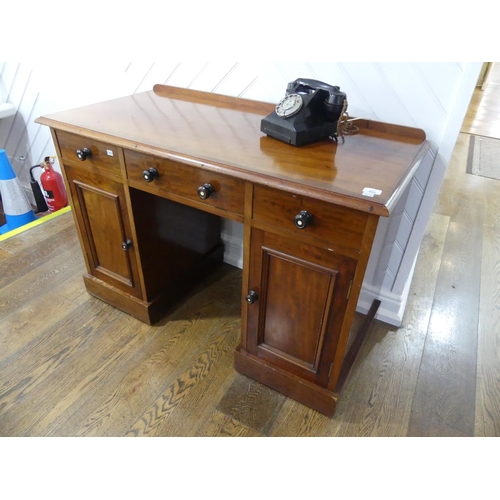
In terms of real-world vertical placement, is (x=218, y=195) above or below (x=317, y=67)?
below

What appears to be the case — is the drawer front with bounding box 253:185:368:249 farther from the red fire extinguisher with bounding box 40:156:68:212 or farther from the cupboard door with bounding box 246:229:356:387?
the red fire extinguisher with bounding box 40:156:68:212

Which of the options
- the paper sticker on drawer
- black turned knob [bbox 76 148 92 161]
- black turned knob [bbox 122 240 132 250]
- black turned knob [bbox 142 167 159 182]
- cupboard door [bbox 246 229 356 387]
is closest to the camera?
the paper sticker on drawer

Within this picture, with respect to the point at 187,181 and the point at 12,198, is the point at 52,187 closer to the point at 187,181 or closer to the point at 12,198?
the point at 12,198

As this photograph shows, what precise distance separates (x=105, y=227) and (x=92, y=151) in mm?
311

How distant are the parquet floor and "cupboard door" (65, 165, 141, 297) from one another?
0.20 m

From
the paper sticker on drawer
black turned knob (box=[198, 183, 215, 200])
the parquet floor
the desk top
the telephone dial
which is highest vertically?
the telephone dial

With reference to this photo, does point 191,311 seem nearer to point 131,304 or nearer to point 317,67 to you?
point 131,304

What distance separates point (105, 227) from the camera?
4.71 feet

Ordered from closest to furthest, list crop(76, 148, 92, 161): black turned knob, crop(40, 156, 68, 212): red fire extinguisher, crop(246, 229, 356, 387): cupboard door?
crop(246, 229, 356, 387): cupboard door → crop(76, 148, 92, 161): black turned knob → crop(40, 156, 68, 212): red fire extinguisher

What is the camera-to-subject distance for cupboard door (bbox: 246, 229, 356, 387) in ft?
3.27

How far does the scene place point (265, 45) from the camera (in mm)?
1345

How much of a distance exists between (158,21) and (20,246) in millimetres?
1378

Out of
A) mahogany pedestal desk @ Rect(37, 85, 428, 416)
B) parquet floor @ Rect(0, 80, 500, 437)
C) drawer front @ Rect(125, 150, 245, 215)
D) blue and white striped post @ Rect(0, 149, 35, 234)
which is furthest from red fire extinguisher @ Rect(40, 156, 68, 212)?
drawer front @ Rect(125, 150, 245, 215)
